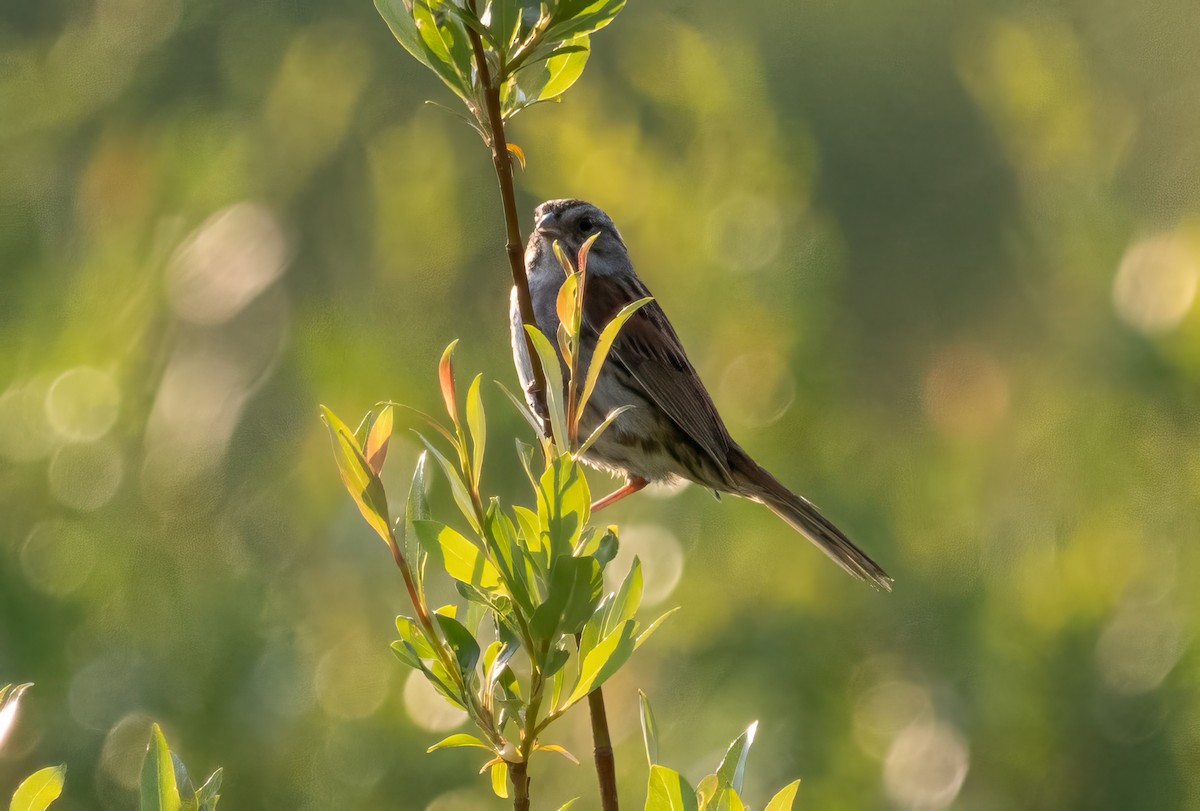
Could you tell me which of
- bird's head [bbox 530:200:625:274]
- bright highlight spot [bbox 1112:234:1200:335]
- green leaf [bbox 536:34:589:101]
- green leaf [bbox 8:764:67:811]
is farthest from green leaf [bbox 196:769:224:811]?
bright highlight spot [bbox 1112:234:1200:335]

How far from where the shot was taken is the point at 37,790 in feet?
3.73

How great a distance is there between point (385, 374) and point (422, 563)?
276cm

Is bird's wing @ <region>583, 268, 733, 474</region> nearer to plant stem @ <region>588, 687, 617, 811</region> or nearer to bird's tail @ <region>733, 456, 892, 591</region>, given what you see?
bird's tail @ <region>733, 456, 892, 591</region>

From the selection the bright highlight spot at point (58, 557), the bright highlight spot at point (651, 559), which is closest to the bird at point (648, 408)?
the bright highlight spot at point (651, 559)

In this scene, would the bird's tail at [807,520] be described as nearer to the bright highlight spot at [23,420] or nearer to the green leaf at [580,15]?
the bright highlight spot at [23,420]

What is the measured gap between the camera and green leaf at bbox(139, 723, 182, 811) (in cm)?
Result: 114

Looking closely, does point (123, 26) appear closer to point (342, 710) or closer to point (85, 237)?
point (85, 237)

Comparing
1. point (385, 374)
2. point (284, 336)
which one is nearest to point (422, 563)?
point (385, 374)

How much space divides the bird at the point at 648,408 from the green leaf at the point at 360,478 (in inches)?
95.1

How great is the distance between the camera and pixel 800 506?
3652 millimetres

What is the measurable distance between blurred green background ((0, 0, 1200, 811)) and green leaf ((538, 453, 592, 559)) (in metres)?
2.47

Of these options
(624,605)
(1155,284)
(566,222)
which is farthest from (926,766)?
(624,605)

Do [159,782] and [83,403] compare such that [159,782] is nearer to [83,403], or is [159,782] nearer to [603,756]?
[603,756]

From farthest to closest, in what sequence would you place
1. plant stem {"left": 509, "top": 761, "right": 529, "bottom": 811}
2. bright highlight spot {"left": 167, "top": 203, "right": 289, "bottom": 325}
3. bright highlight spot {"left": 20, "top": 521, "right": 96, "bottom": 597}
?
bright highlight spot {"left": 167, "top": 203, "right": 289, "bottom": 325}
bright highlight spot {"left": 20, "top": 521, "right": 96, "bottom": 597}
plant stem {"left": 509, "top": 761, "right": 529, "bottom": 811}
